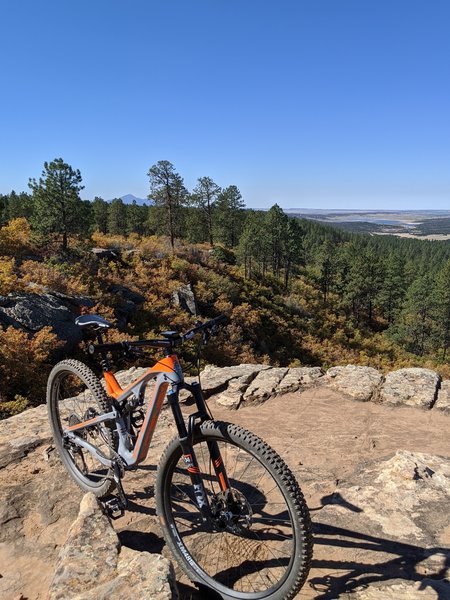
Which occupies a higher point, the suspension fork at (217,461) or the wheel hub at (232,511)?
the suspension fork at (217,461)

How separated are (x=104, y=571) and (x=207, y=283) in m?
29.2

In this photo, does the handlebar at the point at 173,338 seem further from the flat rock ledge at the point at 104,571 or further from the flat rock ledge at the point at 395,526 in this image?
the flat rock ledge at the point at 395,526

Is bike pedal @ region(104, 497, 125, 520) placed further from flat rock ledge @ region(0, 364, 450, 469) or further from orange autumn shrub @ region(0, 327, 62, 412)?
orange autumn shrub @ region(0, 327, 62, 412)

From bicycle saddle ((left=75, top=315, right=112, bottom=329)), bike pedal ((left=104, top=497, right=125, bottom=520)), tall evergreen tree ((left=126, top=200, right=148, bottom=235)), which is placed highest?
tall evergreen tree ((left=126, top=200, right=148, bottom=235))

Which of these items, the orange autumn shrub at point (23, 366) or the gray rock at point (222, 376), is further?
the orange autumn shrub at point (23, 366)

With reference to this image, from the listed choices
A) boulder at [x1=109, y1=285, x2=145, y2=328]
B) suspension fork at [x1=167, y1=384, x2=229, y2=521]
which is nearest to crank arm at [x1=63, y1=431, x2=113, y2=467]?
suspension fork at [x1=167, y1=384, x2=229, y2=521]

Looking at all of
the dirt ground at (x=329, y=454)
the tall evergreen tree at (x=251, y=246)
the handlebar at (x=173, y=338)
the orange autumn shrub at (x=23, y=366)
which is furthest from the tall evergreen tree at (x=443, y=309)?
the handlebar at (x=173, y=338)

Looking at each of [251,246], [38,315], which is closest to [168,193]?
[251,246]

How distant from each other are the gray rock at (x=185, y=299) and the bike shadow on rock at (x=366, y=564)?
21.4 meters

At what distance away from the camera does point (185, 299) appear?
26.2 m

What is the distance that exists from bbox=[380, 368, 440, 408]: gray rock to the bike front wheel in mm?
4232

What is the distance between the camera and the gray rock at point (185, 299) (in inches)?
1000

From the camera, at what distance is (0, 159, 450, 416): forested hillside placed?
17.0m

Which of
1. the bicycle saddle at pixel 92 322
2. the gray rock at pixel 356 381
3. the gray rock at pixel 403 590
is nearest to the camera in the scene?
the gray rock at pixel 403 590
